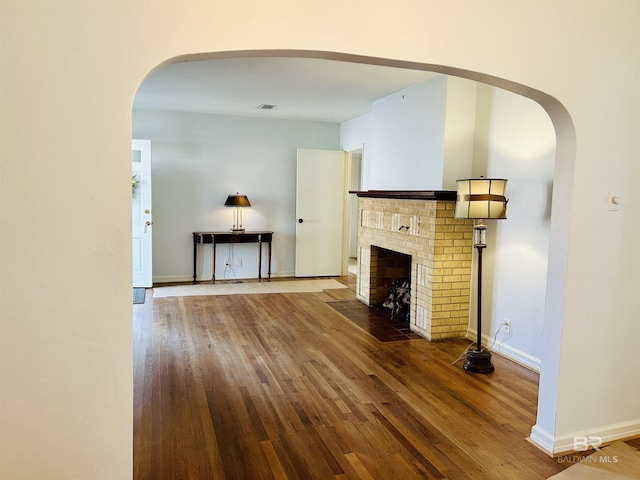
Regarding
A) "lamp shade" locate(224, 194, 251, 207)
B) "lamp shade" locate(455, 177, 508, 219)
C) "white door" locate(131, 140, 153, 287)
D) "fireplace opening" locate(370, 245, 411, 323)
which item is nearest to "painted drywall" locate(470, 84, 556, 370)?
"lamp shade" locate(455, 177, 508, 219)

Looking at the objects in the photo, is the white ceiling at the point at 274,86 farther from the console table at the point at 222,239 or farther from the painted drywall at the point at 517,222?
the console table at the point at 222,239

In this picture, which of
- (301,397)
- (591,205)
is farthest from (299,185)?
(591,205)

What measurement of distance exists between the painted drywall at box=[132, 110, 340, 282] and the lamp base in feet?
13.9

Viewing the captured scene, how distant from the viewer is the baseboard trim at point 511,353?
12.2ft

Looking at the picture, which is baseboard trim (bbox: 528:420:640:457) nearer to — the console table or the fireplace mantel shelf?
the fireplace mantel shelf

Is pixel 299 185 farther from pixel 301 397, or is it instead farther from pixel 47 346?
pixel 47 346

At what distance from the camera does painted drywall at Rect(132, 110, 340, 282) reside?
6.80 metres

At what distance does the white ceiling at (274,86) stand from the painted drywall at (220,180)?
0.35m

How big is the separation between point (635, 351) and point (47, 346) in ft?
9.86

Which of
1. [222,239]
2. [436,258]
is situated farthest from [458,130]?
[222,239]

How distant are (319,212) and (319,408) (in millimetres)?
4661

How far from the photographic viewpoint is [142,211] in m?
6.35

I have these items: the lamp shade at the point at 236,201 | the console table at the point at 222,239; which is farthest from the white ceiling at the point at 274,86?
the console table at the point at 222,239

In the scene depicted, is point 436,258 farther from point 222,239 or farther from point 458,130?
point 222,239
